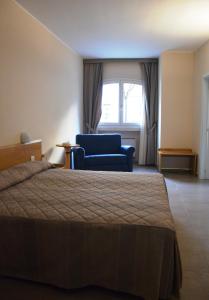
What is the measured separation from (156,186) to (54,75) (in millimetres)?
3129

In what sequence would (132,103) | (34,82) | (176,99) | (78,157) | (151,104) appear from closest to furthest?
(34,82)
(78,157)
(176,99)
(151,104)
(132,103)

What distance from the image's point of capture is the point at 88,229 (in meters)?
1.74

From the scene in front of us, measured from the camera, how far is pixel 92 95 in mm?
6867

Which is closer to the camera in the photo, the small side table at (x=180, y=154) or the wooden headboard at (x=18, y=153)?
the wooden headboard at (x=18, y=153)

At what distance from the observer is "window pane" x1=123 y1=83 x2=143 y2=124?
693cm

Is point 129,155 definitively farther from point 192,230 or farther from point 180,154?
point 192,230

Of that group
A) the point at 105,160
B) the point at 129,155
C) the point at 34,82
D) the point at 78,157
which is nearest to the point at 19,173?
the point at 34,82

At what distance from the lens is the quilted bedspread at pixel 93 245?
1.68 metres

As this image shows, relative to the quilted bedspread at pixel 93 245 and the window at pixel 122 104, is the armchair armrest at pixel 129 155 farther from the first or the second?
the quilted bedspread at pixel 93 245

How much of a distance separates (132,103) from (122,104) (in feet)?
0.84

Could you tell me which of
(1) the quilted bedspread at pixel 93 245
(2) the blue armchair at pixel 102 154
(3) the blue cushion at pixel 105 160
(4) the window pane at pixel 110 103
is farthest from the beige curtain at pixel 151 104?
(1) the quilted bedspread at pixel 93 245

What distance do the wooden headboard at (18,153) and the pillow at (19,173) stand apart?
0.23m

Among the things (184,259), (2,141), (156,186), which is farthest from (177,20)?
(184,259)

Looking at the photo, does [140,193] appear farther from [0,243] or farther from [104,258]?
[0,243]
